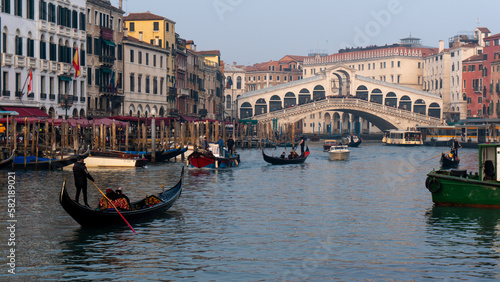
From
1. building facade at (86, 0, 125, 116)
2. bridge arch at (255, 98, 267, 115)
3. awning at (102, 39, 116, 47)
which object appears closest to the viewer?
building facade at (86, 0, 125, 116)

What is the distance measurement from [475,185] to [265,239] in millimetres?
6765

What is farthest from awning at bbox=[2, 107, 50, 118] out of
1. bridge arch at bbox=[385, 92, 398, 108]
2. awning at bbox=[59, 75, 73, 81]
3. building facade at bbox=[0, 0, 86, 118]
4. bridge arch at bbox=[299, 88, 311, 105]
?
bridge arch at bbox=[385, 92, 398, 108]

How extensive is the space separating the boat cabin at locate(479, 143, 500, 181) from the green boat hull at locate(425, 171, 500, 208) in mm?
187

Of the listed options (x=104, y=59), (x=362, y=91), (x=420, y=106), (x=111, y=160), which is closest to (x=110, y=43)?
(x=104, y=59)

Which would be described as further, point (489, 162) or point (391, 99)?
point (391, 99)

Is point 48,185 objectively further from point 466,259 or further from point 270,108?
point 270,108

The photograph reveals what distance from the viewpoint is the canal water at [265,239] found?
13.6m

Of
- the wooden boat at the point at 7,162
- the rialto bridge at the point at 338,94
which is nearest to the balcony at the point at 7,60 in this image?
the wooden boat at the point at 7,162

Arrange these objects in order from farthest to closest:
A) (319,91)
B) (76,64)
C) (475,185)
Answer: (319,91) < (76,64) < (475,185)

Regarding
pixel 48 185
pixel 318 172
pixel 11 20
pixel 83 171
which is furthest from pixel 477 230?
pixel 11 20

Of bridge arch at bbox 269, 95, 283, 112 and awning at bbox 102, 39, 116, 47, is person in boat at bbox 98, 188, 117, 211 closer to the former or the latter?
awning at bbox 102, 39, 116, 47

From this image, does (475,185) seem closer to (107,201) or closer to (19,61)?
(107,201)

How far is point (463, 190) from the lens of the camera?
2081cm

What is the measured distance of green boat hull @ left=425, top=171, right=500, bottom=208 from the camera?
20500mm
